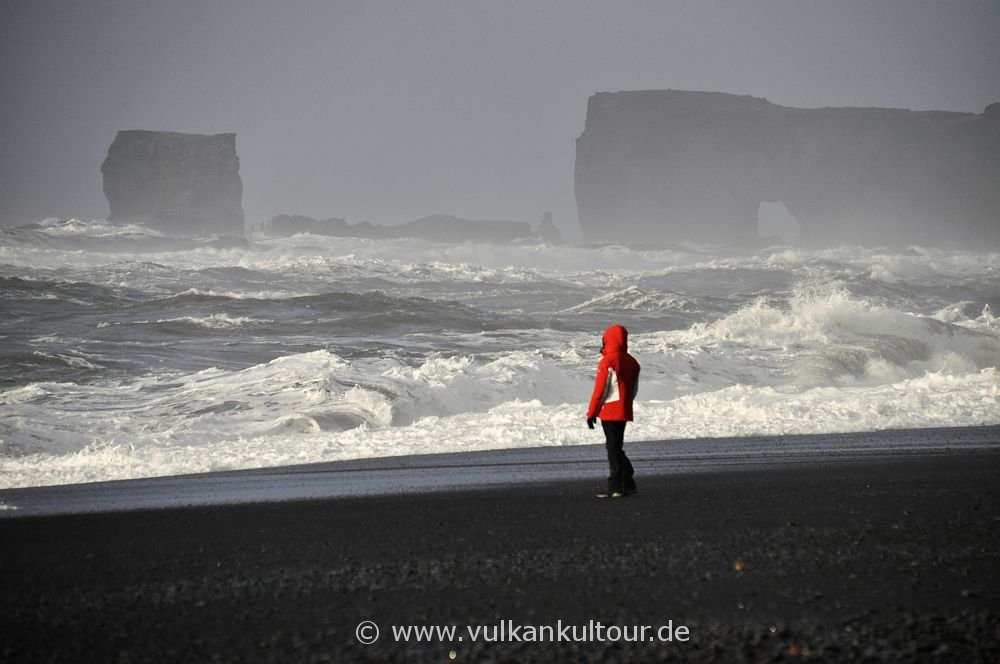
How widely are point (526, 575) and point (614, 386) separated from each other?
296cm

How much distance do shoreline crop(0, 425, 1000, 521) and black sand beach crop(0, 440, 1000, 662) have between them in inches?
31.2

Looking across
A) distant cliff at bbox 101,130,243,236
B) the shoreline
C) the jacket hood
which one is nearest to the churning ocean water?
the shoreline

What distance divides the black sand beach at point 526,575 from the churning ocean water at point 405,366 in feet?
15.3

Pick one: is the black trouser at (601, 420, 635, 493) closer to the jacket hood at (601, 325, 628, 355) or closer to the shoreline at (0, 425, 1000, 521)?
the jacket hood at (601, 325, 628, 355)

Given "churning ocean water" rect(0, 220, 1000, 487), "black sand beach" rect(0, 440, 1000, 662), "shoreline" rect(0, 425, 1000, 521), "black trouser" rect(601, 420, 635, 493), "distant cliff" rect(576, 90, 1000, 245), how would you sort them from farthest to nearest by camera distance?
1. "distant cliff" rect(576, 90, 1000, 245)
2. "churning ocean water" rect(0, 220, 1000, 487)
3. "shoreline" rect(0, 425, 1000, 521)
4. "black trouser" rect(601, 420, 635, 493)
5. "black sand beach" rect(0, 440, 1000, 662)

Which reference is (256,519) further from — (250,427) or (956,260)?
(956,260)

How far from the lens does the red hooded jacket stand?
25.5 ft

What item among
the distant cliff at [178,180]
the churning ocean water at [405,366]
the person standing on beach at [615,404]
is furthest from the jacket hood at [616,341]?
the distant cliff at [178,180]

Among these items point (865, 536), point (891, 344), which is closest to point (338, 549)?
point (865, 536)

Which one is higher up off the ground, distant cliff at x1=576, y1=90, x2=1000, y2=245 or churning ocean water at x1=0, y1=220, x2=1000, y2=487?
distant cliff at x1=576, y1=90, x2=1000, y2=245

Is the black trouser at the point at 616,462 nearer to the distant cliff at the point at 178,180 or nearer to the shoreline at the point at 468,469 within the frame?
the shoreline at the point at 468,469

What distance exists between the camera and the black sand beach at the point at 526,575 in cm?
397

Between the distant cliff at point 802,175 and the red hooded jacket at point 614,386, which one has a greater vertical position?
the distant cliff at point 802,175

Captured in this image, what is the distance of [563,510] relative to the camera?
23.6 feet
